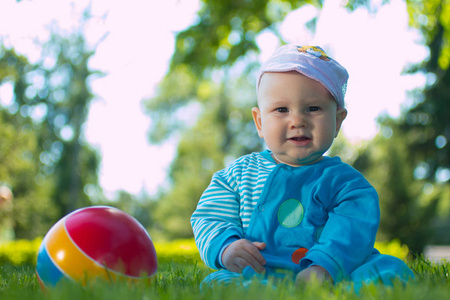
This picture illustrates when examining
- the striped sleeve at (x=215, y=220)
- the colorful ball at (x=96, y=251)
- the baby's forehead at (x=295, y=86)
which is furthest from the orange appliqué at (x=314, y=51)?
the colorful ball at (x=96, y=251)

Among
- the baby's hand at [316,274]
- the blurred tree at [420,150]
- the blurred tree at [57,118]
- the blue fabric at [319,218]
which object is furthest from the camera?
the blurred tree at [57,118]

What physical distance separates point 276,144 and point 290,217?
19.8 inches

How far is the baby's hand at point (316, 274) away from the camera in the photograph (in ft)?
8.07

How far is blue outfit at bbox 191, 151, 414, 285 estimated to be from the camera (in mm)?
2605

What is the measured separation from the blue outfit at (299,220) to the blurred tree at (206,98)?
276 inches

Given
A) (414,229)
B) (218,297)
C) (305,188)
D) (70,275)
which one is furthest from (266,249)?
(414,229)

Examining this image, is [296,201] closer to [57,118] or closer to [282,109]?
[282,109]

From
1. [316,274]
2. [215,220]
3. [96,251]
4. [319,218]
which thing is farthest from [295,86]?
[96,251]

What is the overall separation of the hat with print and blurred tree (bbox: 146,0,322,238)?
664cm

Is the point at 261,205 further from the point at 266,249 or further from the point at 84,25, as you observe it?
the point at 84,25

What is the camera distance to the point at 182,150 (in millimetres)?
34000

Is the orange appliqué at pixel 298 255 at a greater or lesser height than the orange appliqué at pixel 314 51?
lesser

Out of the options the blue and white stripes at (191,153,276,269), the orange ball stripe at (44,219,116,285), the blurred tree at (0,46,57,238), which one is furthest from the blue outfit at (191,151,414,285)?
the blurred tree at (0,46,57,238)

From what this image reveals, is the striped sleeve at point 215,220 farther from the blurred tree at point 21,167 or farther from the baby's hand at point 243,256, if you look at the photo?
the blurred tree at point 21,167
